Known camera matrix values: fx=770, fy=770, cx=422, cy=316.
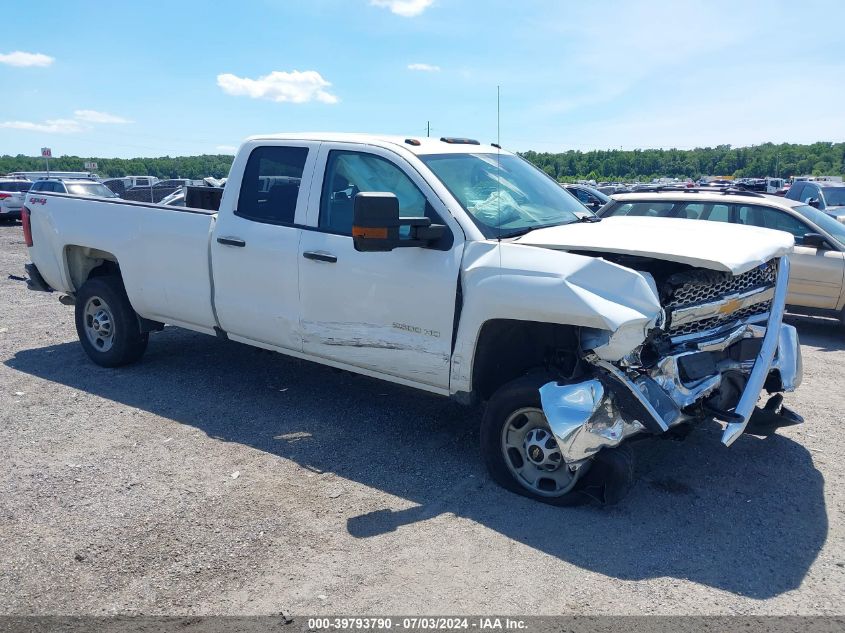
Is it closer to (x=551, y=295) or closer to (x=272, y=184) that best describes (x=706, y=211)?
(x=272, y=184)

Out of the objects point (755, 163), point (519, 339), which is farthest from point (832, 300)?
point (755, 163)

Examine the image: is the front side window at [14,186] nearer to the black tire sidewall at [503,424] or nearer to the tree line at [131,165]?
the tree line at [131,165]

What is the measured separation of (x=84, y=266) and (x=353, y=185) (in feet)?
11.3

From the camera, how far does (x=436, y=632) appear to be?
3.35 meters

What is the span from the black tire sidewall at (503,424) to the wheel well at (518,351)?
0.73 feet

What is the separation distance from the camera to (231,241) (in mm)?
5914

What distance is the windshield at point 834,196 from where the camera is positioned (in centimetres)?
1927

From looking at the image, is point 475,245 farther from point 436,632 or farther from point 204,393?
point 204,393

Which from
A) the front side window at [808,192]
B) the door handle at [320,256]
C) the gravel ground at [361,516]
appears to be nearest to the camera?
the gravel ground at [361,516]

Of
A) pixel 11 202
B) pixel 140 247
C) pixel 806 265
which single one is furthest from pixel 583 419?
pixel 11 202

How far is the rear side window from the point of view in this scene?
5.75 metres

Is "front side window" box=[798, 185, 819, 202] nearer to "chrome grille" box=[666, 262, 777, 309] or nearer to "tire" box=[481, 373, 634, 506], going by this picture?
"chrome grille" box=[666, 262, 777, 309]

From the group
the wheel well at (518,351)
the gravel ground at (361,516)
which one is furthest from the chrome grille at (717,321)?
the gravel ground at (361,516)

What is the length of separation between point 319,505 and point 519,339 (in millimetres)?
1608
